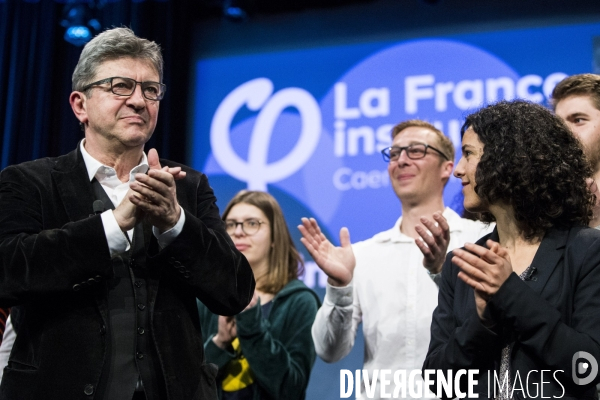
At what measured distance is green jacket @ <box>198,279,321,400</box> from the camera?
312 cm

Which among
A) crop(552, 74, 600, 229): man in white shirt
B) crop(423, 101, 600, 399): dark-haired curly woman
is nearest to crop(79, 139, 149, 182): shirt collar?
crop(423, 101, 600, 399): dark-haired curly woman

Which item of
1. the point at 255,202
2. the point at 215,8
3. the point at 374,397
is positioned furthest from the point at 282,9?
the point at 374,397

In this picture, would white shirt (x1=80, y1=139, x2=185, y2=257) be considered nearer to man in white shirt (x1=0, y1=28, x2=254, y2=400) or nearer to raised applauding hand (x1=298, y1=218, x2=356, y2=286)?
man in white shirt (x1=0, y1=28, x2=254, y2=400)

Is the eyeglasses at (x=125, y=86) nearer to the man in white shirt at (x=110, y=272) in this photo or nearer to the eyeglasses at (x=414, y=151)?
the man in white shirt at (x=110, y=272)

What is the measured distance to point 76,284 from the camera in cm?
195

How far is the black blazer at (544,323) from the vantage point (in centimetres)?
181

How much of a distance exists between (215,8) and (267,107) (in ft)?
3.49

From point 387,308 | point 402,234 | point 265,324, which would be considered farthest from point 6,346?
point 402,234

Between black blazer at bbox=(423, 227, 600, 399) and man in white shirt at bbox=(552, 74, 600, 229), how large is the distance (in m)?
0.67

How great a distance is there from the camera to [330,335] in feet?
10.3

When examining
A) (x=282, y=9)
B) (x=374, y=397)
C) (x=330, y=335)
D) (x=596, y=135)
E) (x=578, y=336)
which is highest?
(x=282, y=9)

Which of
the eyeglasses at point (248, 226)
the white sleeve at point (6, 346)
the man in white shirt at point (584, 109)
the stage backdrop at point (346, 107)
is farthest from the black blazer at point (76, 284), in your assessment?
the stage backdrop at point (346, 107)

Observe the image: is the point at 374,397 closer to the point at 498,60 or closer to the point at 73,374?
the point at 73,374

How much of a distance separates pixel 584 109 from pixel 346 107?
2.78 metres
